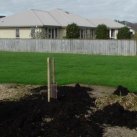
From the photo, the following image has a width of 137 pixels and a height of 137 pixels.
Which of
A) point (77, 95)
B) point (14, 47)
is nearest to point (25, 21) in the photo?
point (14, 47)

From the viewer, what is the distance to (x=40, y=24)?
7462cm

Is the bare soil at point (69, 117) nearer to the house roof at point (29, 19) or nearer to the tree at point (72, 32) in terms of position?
the tree at point (72, 32)

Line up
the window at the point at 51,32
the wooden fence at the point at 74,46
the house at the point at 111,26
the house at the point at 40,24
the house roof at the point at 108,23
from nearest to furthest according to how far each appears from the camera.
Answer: the wooden fence at the point at 74,46, the house at the point at 40,24, the window at the point at 51,32, the house at the point at 111,26, the house roof at the point at 108,23

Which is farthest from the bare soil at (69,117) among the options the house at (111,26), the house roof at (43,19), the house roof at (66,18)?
the house at (111,26)

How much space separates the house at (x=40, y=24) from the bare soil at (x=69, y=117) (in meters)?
62.4

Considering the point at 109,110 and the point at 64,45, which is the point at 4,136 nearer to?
the point at 109,110

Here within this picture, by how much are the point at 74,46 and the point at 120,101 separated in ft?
153

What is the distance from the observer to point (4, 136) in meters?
8.95

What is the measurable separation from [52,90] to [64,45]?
4727 cm

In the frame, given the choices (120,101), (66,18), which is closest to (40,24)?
(66,18)

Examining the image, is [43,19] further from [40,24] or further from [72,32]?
[72,32]

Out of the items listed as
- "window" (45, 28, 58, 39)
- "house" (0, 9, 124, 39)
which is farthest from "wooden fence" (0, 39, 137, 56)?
"window" (45, 28, 58, 39)

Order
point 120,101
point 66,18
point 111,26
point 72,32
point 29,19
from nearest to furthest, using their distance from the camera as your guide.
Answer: point 120,101 < point 72,32 < point 29,19 < point 66,18 < point 111,26

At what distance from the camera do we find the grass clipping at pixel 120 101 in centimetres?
1152
